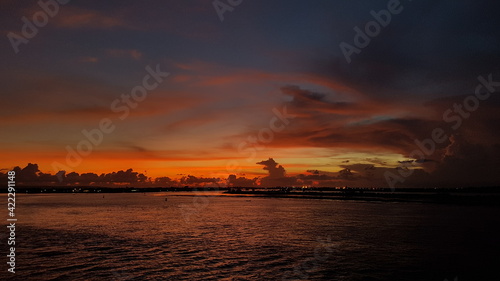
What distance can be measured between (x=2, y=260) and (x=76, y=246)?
774 cm

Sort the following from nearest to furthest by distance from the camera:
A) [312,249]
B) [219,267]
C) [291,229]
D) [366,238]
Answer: [219,267]
[312,249]
[366,238]
[291,229]

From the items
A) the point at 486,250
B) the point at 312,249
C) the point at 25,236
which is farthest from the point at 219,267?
the point at 25,236

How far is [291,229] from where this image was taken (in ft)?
178

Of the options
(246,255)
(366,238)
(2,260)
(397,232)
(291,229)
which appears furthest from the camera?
(291,229)

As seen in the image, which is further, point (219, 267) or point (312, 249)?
point (312, 249)

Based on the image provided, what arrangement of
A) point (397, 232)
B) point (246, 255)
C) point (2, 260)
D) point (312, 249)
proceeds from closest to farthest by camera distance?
1. point (2, 260)
2. point (246, 255)
3. point (312, 249)
4. point (397, 232)

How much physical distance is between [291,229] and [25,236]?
121 feet

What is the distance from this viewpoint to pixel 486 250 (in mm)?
36531

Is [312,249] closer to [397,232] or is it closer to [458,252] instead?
[458,252]

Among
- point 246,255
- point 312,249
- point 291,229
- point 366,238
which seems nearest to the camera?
point 246,255

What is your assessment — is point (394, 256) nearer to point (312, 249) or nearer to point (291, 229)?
point (312, 249)

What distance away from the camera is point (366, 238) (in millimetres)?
44781

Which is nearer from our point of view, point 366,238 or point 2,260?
point 2,260

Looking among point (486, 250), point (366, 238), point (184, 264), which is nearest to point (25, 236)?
point (184, 264)
